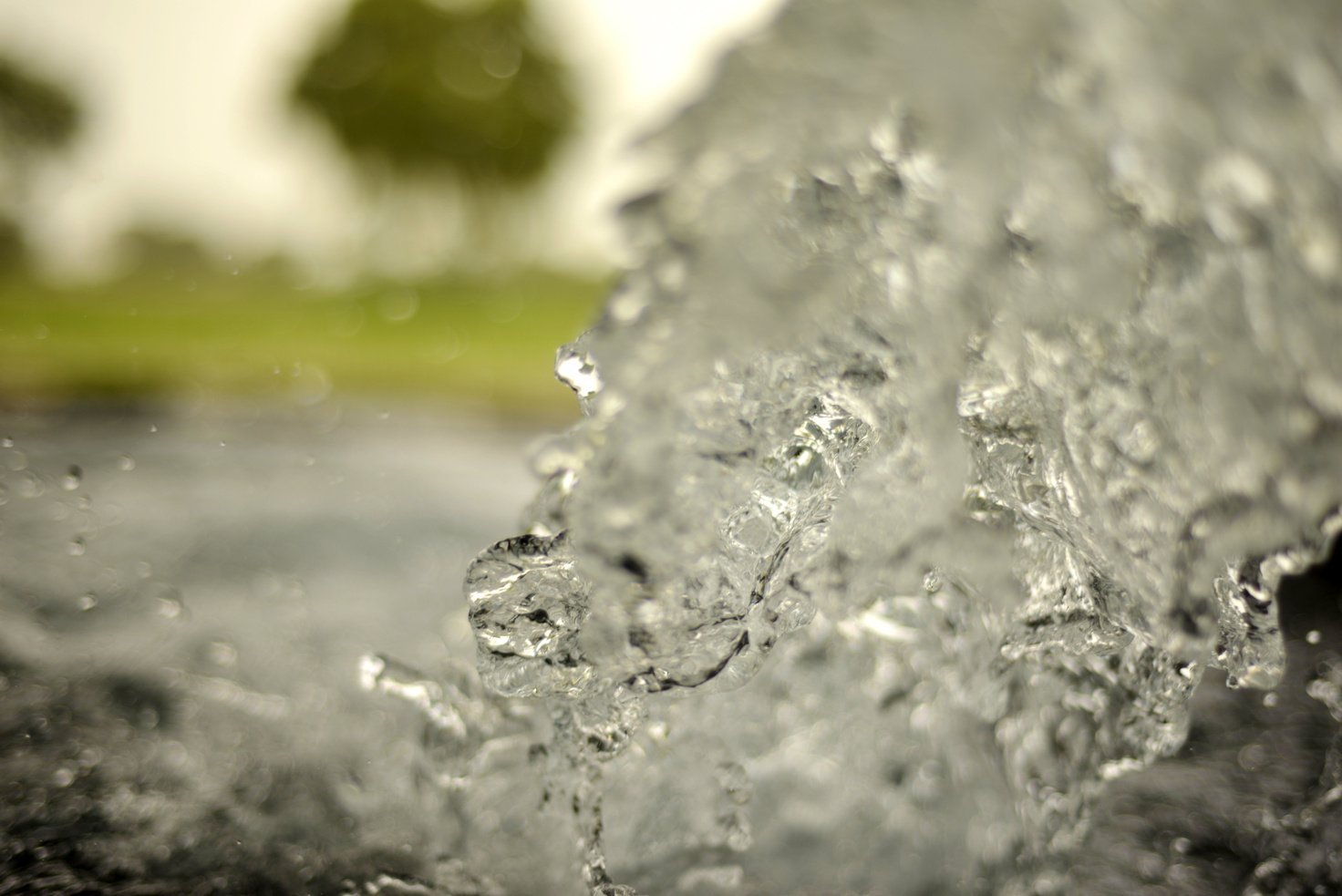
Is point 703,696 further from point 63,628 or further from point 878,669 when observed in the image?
point 63,628

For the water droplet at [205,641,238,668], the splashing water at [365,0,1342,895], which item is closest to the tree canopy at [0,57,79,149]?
the water droplet at [205,641,238,668]

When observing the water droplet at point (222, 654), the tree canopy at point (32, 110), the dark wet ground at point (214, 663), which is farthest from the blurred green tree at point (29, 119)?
the water droplet at point (222, 654)

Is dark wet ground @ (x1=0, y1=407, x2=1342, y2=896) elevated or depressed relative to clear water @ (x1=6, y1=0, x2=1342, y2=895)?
depressed

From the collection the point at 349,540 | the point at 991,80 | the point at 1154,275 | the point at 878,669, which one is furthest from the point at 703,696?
the point at 349,540

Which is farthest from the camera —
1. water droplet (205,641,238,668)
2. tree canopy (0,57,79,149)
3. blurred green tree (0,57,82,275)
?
tree canopy (0,57,79,149)

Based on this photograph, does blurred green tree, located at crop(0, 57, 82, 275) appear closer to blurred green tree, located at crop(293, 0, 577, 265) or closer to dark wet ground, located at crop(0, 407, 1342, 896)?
blurred green tree, located at crop(293, 0, 577, 265)

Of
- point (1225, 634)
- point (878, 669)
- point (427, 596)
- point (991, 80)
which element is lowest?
point (427, 596)
